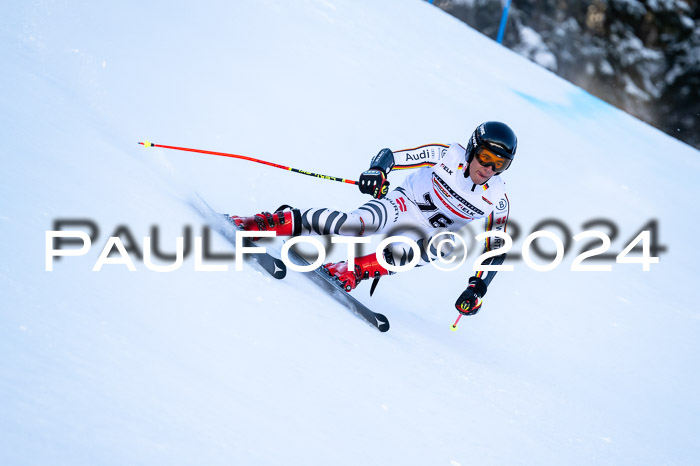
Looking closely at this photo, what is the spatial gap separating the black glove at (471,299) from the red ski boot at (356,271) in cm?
46

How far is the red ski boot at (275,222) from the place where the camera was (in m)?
Result: 3.19

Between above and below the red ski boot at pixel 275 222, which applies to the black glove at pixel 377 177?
above

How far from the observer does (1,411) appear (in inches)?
51.5

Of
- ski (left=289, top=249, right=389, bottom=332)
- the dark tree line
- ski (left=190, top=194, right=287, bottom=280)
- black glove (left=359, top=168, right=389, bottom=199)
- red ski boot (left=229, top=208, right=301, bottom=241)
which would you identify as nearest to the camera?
ski (left=190, top=194, right=287, bottom=280)

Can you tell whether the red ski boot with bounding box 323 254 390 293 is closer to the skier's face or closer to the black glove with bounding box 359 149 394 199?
the black glove with bounding box 359 149 394 199

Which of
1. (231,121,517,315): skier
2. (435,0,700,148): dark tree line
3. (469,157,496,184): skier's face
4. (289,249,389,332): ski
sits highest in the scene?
(435,0,700,148): dark tree line

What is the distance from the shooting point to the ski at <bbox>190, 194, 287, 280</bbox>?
2805 millimetres

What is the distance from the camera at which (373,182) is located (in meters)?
3.33

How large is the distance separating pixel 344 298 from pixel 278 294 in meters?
0.56

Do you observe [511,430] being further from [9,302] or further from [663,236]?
[663,236]

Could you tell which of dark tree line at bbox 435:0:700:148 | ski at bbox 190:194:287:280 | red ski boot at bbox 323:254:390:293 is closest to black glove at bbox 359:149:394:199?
red ski boot at bbox 323:254:390:293

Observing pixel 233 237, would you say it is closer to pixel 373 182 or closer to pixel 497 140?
pixel 373 182

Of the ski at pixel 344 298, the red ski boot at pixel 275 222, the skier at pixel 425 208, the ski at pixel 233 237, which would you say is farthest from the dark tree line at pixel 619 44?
the ski at pixel 233 237

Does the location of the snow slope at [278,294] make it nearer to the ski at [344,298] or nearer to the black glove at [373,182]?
the ski at [344,298]
